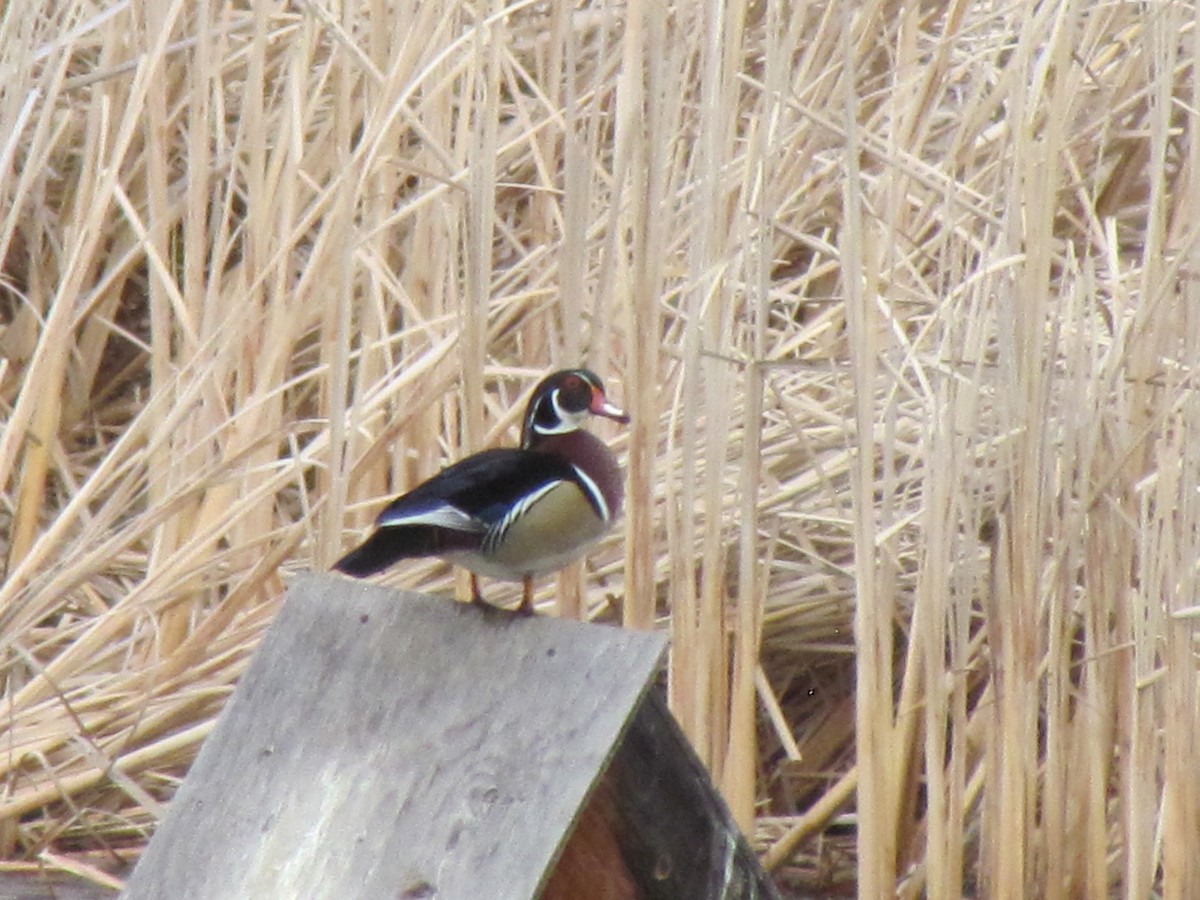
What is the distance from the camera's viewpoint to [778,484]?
3324 millimetres

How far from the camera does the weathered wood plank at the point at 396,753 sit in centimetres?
185

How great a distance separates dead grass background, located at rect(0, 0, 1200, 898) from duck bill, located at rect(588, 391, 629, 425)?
10.6 inches

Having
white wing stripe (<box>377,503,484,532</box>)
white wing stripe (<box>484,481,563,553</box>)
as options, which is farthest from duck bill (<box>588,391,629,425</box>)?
white wing stripe (<box>377,503,484,532</box>)

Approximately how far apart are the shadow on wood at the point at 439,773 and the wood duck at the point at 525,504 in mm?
76

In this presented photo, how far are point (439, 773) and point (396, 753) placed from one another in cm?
6

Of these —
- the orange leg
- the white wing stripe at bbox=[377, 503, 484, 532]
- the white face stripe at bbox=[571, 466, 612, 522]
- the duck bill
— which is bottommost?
the orange leg

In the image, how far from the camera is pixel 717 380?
103 inches

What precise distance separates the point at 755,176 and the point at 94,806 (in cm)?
156

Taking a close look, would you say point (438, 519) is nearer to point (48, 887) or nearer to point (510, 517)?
point (510, 517)

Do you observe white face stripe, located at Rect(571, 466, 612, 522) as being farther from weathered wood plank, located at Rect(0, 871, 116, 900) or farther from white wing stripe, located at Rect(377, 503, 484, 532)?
weathered wood plank, located at Rect(0, 871, 116, 900)

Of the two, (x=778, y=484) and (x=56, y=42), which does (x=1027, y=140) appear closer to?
(x=778, y=484)

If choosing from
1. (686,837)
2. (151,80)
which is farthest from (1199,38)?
(151,80)

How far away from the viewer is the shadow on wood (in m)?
1.86

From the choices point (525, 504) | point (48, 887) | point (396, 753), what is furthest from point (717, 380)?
point (48, 887)
